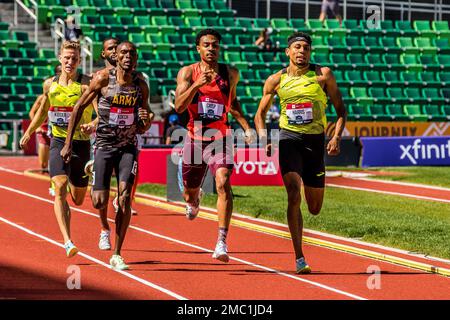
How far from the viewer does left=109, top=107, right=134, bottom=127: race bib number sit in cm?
1145

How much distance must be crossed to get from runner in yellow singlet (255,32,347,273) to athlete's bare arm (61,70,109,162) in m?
1.60

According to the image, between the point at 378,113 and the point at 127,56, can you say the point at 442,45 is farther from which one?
the point at 127,56

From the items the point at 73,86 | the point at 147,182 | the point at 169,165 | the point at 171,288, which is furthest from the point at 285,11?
the point at 171,288

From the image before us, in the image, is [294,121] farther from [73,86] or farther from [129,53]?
[73,86]

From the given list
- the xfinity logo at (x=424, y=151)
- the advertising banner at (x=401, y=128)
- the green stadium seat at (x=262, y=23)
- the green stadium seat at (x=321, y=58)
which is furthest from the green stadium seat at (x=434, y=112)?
the xfinity logo at (x=424, y=151)

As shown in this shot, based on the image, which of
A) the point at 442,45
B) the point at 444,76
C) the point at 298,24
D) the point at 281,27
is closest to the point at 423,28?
the point at 442,45

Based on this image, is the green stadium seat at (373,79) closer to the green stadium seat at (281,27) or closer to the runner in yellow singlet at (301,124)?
the green stadium seat at (281,27)

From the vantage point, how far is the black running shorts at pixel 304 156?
11.5 meters

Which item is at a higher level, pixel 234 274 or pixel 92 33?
pixel 92 33

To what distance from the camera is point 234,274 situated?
11.1 m

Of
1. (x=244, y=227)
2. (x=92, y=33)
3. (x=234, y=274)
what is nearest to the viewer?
(x=234, y=274)

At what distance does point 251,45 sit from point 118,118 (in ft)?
91.4

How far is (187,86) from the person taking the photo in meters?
11.7
